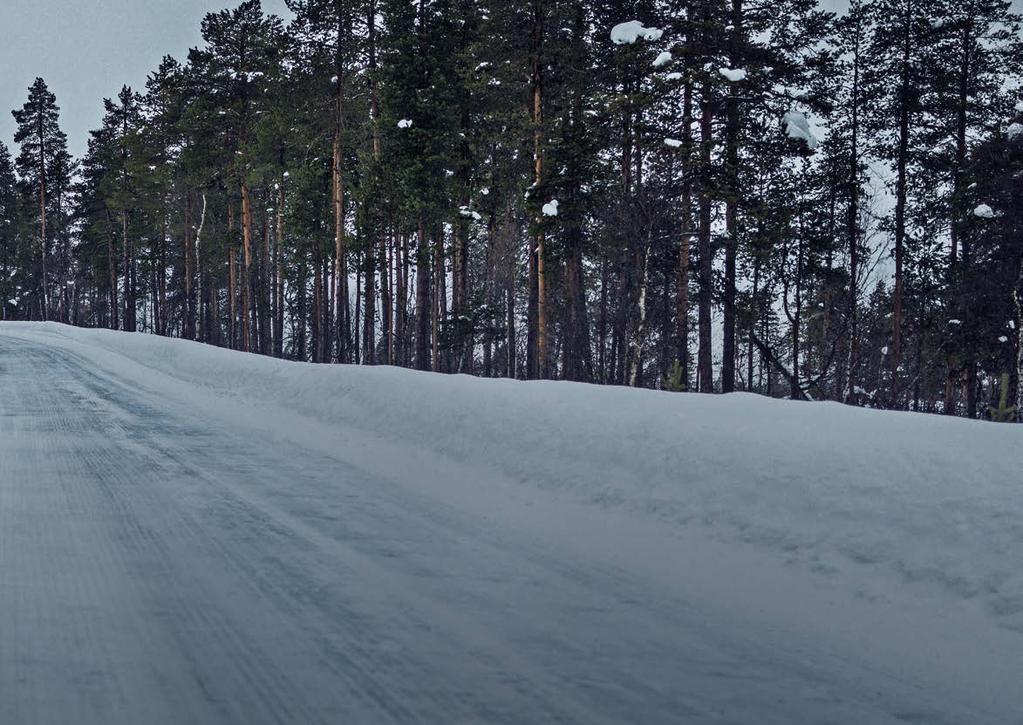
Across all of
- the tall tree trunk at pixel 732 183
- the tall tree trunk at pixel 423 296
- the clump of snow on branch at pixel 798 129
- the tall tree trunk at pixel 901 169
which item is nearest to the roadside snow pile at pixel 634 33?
the tall tree trunk at pixel 732 183

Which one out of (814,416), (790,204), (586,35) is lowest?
(814,416)

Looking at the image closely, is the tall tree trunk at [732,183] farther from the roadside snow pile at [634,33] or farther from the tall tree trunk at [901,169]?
the tall tree trunk at [901,169]

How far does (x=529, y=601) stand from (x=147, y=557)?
2.32 m

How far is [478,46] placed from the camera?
19094mm

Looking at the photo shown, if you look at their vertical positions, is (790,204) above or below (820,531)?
above

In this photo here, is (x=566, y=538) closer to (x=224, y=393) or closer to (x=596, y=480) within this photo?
(x=596, y=480)

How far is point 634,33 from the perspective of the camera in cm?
1652

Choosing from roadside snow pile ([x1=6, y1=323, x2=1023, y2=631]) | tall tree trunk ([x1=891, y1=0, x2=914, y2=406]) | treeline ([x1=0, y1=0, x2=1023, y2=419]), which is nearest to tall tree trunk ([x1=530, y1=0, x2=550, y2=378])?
treeline ([x1=0, y1=0, x2=1023, y2=419])

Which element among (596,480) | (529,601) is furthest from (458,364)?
(529,601)

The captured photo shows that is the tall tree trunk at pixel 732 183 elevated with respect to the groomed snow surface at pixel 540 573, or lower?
elevated

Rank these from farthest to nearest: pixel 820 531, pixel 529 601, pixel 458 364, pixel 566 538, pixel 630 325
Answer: pixel 458 364, pixel 630 325, pixel 566 538, pixel 820 531, pixel 529 601

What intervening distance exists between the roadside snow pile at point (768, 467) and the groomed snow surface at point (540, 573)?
22 mm

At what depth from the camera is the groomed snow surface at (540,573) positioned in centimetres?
269

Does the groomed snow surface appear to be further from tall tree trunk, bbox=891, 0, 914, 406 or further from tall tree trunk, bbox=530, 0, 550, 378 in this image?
tall tree trunk, bbox=891, 0, 914, 406
